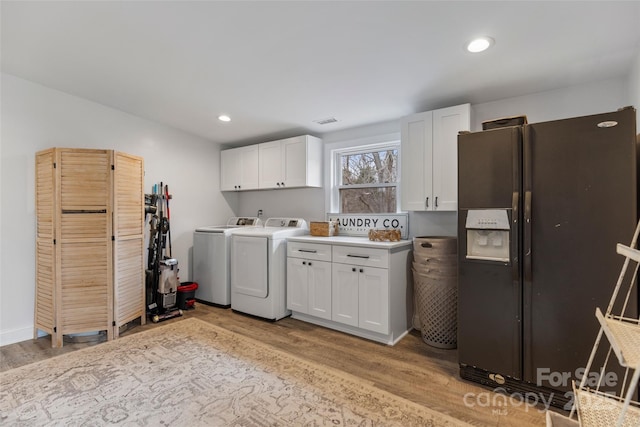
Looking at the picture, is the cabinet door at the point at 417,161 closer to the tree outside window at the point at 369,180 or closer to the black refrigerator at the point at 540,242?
the tree outside window at the point at 369,180

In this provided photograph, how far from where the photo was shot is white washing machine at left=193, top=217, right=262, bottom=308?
12.6 feet

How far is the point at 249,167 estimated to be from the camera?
4.39 m

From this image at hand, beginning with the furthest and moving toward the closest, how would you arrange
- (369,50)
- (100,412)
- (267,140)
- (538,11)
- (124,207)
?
1. (267,140)
2. (124,207)
3. (369,50)
4. (100,412)
5. (538,11)

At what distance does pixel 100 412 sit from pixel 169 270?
1844 mm

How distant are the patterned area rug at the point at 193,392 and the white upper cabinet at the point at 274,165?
6.91ft

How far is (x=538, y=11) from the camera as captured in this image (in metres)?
1.70

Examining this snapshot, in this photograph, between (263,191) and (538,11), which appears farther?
(263,191)

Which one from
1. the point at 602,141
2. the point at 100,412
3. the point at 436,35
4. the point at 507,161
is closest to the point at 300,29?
the point at 436,35

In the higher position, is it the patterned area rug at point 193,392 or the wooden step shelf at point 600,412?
the wooden step shelf at point 600,412

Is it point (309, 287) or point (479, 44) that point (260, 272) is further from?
point (479, 44)

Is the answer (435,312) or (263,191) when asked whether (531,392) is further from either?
(263,191)

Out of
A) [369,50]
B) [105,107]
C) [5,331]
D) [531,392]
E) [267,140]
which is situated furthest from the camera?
[267,140]

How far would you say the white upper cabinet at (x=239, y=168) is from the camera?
4336 mm

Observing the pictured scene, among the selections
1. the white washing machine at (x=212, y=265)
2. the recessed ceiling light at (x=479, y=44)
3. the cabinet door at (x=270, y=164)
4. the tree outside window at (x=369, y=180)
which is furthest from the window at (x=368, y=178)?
the white washing machine at (x=212, y=265)
